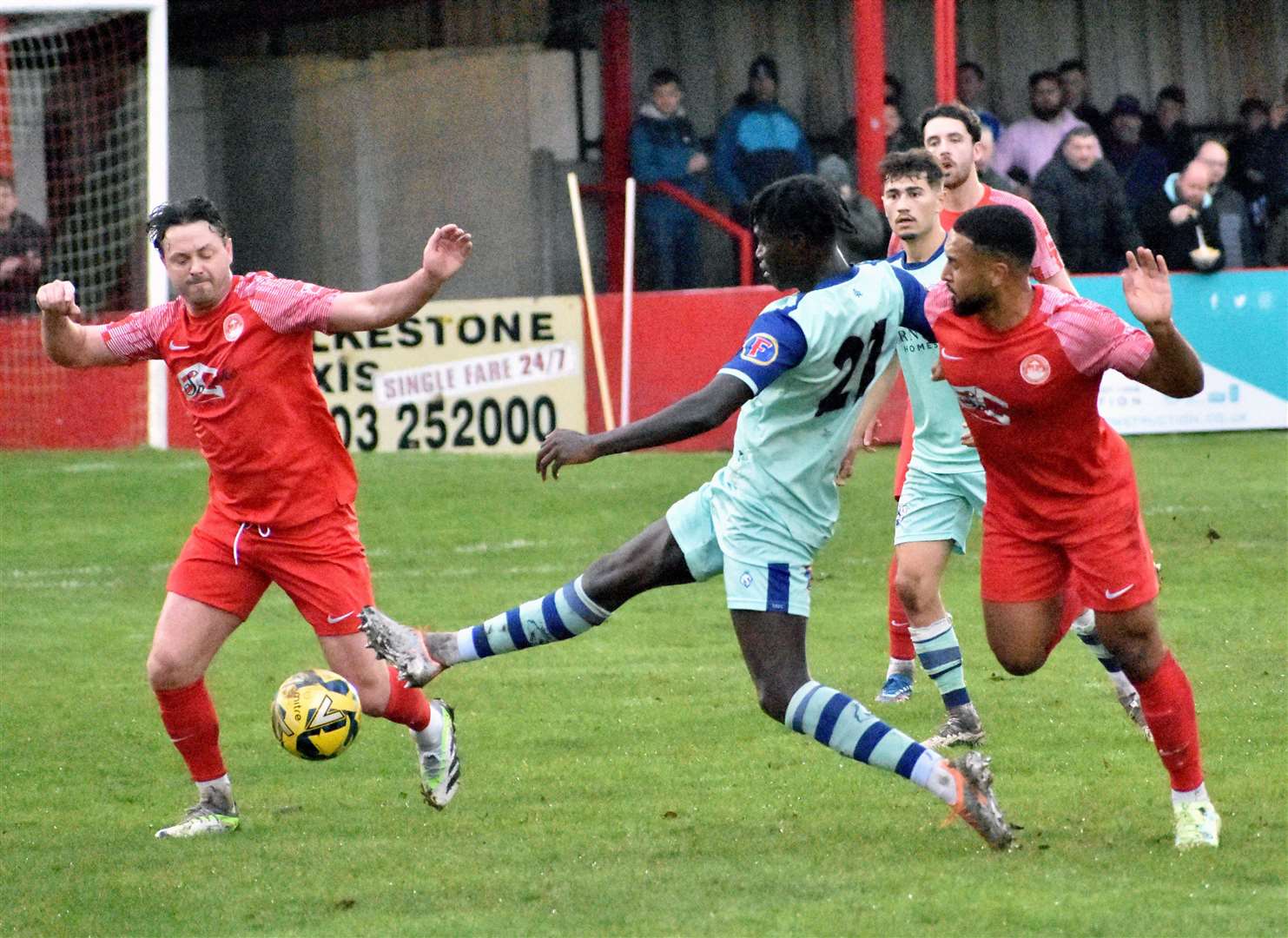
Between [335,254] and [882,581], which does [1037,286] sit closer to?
[882,581]

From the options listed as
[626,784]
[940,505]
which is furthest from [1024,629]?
[626,784]

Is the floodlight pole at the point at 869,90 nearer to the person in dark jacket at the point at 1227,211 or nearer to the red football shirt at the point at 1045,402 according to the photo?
the person in dark jacket at the point at 1227,211

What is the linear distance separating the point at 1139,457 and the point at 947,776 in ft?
34.6

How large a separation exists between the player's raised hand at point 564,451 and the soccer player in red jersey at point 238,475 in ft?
4.13

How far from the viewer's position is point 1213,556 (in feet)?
37.8

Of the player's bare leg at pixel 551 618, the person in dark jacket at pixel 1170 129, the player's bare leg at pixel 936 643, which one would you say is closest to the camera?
the player's bare leg at pixel 551 618

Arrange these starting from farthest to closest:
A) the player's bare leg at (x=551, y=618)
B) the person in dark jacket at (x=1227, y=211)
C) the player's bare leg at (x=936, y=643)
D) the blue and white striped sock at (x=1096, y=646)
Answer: the person in dark jacket at (x=1227, y=211)
the player's bare leg at (x=936, y=643)
the blue and white striped sock at (x=1096, y=646)
the player's bare leg at (x=551, y=618)

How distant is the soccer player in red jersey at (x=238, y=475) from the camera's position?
20.9 ft

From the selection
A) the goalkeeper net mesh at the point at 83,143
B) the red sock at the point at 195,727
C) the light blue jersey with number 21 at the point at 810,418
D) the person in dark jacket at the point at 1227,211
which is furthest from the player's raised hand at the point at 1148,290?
the person in dark jacket at the point at 1227,211

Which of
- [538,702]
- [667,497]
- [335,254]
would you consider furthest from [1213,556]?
[335,254]

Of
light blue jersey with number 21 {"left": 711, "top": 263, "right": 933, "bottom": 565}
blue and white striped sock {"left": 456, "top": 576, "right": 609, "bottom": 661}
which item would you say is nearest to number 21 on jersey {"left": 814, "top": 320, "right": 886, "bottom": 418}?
light blue jersey with number 21 {"left": 711, "top": 263, "right": 933, "bottom": 565}

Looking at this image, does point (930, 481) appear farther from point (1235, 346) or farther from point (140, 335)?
point (1235, 346)

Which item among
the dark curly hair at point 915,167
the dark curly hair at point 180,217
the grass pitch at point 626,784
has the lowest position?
the grass pitch at point 626,784

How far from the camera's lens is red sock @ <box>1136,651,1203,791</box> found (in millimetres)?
5738
